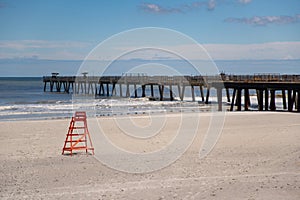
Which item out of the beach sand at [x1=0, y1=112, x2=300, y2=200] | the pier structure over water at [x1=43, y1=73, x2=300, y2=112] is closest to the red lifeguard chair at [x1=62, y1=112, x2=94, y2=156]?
the beach sand at [x1=0, y1=112, x2=300, y2=200]

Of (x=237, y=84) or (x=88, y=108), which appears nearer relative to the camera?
(x=237, y=84)

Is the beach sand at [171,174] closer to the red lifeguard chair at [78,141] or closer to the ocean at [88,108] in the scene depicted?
the red lifeguard chair at [78,141]

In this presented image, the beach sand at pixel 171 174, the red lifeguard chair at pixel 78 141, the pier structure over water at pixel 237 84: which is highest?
the pier structure over water at pixel 237 84

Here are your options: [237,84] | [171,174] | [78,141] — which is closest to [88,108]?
[237,84]

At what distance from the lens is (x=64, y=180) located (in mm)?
9836

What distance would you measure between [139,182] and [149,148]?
4.67 meters

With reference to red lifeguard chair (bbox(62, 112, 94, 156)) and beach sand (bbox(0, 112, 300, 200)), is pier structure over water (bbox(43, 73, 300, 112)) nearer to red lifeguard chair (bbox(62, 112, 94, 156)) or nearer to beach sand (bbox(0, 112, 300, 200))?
beach sand (bbox(0, 112, 300, 200))

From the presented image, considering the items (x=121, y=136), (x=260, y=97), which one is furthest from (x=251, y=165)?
(x=260, y=97)

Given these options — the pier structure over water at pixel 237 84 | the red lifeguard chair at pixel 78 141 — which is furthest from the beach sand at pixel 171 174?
the pier structure over water at pixel 237 84

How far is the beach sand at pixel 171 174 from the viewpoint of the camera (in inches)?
339

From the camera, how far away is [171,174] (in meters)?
10.3

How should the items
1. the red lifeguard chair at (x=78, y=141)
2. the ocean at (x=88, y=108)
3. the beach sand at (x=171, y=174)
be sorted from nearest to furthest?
the beach sand at (x=171, y=174)
the red lifeguard chair at (x=78, y=141)
the ocean at (x=88, y=108)

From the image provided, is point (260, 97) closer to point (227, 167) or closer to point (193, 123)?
point (193, 123)

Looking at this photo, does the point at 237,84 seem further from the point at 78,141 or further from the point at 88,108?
the point at 78,141
